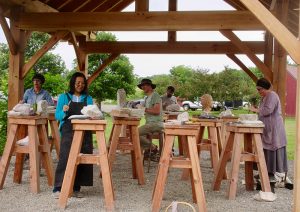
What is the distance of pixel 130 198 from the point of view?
5.06m

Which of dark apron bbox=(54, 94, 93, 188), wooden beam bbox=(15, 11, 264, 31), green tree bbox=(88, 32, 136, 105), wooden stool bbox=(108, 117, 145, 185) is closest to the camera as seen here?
dark apron bbox=(54, 94, 93, 188)

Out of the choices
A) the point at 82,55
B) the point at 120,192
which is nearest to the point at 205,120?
the point at 120,192

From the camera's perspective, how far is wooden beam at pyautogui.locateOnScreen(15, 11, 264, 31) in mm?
7246

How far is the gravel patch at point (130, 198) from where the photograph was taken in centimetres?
461

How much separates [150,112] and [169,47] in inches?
166

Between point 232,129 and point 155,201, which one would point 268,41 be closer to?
point 232,129

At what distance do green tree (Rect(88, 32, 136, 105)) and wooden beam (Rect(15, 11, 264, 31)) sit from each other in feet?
45.3

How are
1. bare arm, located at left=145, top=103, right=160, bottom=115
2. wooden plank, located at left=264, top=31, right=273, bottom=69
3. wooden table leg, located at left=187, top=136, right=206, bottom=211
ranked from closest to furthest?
1. wooden table leg, located at left=187, top=136, right=206, bottom=211
2. bare arm, located at left=145, top=103, right=160, bottom=115
3. wooden plank, located at left=264, top=31, right=273, bottom=69

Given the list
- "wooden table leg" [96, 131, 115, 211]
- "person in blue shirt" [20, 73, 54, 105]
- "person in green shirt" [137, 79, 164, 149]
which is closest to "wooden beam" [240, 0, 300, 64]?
"wooden table leg" [96, 131, 115, 211]

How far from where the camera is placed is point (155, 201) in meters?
4.42

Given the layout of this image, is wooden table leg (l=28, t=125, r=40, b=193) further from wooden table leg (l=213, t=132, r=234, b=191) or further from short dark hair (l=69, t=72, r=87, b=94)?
wooden table leg (l=213, t=132, r=234, b=191)

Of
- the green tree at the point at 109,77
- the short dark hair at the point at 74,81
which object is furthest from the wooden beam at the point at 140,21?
the green tree at the point at 109,77

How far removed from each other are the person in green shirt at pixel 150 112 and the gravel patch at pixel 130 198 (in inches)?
34.5

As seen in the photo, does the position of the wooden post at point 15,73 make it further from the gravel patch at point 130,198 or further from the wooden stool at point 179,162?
the wooden stool at point 179,162
